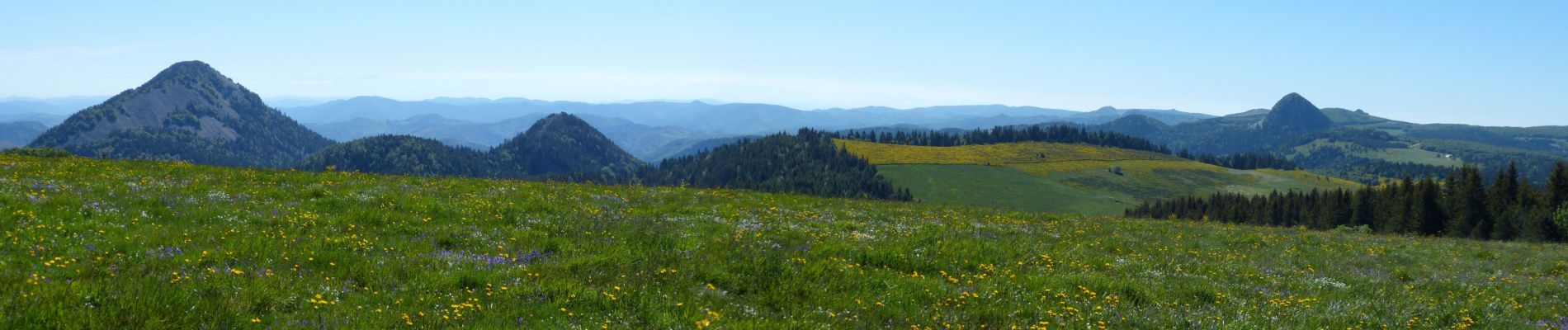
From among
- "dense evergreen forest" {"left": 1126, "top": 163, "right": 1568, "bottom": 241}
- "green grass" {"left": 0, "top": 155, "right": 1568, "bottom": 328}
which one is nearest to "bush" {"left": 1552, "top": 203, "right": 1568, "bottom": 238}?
"dense evergreen forest" {"left": 1126, "top": 163, "right": 1568, "bottom": 241}

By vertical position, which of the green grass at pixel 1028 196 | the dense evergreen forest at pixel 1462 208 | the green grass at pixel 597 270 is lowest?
the green grass at pixel 1028 196

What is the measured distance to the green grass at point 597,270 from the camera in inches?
312

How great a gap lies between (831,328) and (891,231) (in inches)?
379

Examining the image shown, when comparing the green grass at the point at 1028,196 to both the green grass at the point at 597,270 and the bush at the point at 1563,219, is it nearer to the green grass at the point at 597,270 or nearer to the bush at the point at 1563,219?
the bush at the point at 1563,219

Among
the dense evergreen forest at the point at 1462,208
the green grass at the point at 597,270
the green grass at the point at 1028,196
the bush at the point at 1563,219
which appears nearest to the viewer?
the green grass at the point at 597,270

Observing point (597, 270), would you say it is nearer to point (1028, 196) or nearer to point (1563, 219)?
point (1563, 219)

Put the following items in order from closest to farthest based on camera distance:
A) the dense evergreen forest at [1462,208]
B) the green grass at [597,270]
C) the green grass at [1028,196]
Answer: the green grass at [597,270] → the dense evergreen forest at [1462,208] → the green grass at [1028,196]

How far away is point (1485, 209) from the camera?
73812 mm

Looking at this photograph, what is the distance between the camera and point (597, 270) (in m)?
10.9

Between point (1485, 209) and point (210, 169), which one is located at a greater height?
point (210, 169)

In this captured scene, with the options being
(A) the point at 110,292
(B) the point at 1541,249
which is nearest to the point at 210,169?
(A) the point at 110,292

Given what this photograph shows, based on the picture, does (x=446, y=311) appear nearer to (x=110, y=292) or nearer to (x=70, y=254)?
(x=110, y=292)

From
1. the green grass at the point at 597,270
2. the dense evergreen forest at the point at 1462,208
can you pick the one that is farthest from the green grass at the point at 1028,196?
the green grass at the point at 597,270

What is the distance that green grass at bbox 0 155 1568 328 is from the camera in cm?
792
